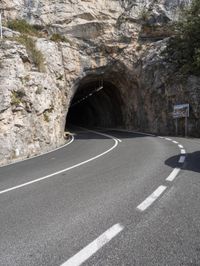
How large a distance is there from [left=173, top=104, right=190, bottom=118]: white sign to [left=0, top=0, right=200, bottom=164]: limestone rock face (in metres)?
0.67

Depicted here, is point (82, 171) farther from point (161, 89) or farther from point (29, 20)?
point (29, 20)

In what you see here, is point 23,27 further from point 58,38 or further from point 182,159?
point 182,159

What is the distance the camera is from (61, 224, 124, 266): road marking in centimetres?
337

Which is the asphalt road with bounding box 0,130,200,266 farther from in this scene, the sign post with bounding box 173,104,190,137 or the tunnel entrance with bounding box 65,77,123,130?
the tunnel entrance with bounding box 65,77,123,130

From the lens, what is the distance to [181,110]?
22703mm

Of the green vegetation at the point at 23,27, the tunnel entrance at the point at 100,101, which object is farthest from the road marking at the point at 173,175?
the tunnel entrance at the point at 100,101

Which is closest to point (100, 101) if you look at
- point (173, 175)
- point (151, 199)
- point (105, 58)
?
point (105, 58)

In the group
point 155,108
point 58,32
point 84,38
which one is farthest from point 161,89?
point 58,32

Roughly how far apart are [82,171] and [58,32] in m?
19.6

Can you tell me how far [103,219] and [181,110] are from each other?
1928 centimetres

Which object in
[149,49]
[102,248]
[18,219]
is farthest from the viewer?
[149,49]

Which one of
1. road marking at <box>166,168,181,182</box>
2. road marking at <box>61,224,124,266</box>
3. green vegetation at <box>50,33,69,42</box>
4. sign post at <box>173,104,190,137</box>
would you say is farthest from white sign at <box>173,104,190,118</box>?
road marking at <box>61,224,124,266</box>

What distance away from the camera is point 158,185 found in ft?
21.7

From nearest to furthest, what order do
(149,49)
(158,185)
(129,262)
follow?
(129,262) < (158,185) < (149,49)
